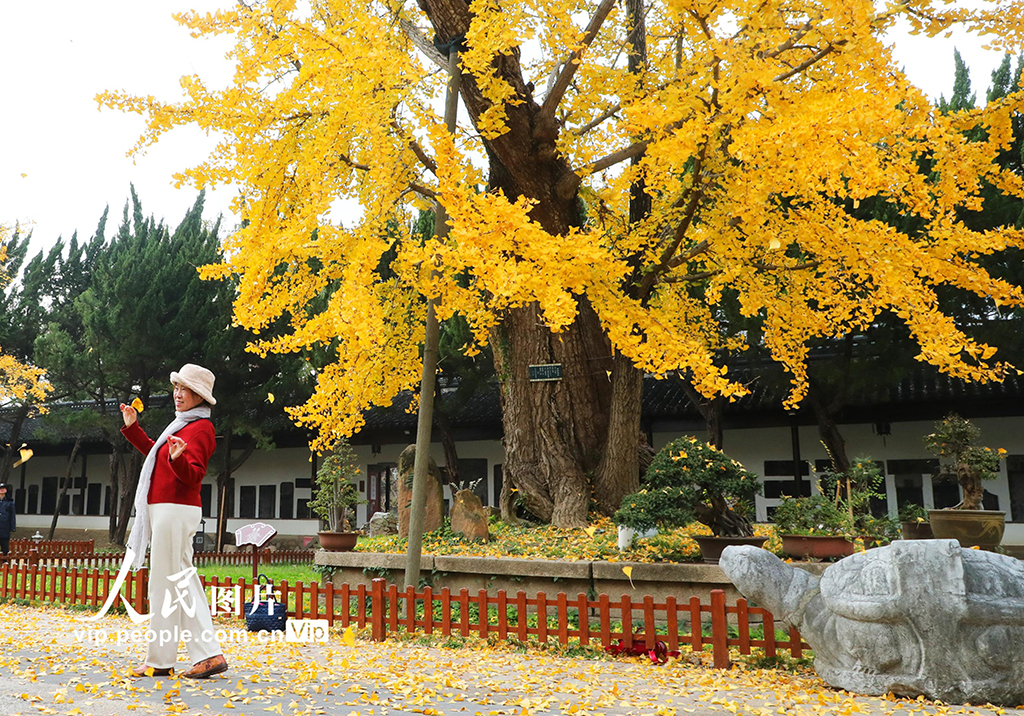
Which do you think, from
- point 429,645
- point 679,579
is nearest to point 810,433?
point 679,579

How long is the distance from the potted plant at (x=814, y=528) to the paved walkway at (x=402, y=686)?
68.0 inches

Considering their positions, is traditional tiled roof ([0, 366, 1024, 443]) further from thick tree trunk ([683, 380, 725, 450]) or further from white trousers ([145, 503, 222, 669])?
white trousers ([145, 503, 222, 669])

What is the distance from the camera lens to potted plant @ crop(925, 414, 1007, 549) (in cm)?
837

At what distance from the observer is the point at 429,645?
6.80m

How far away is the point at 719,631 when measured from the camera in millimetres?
5875

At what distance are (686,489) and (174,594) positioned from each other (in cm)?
427

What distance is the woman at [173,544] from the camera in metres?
4.75

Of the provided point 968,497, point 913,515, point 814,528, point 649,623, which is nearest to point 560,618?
point 649,623

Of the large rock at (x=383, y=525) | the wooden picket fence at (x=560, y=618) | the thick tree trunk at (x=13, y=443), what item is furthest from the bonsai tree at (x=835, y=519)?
the thick tree trunk at (x=13, y=443)

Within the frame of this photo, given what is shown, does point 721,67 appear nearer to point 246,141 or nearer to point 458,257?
point 458,257

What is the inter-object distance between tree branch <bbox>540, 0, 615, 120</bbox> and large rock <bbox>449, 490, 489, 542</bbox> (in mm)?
4334

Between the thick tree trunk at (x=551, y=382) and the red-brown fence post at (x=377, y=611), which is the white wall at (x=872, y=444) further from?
the red-brown fence post at (x=377, y=611)

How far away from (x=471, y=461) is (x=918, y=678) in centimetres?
1522

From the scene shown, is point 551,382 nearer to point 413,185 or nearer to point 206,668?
point 413,185
